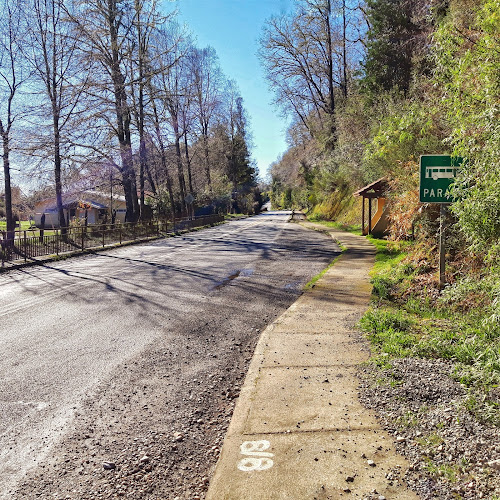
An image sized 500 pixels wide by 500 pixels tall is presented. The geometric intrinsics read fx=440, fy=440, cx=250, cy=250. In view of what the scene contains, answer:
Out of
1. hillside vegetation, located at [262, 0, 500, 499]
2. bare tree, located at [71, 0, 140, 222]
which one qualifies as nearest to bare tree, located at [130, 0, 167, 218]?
bare tree, located at [71, 0, 140, 222]

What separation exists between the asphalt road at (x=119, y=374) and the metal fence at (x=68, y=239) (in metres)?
5.12

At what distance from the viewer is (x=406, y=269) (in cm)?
1081

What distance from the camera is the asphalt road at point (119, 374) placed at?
3420 mm

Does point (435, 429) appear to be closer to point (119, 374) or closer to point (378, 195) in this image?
point (119, 374)

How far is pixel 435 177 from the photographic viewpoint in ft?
25.3

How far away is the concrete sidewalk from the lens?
9.82ft

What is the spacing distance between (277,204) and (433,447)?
460 ft

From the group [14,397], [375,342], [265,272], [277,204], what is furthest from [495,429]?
[277,204]

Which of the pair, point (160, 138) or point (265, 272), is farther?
point (160, 138)

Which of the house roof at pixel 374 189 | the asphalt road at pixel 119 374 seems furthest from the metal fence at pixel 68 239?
the house roof at pixel 374 189

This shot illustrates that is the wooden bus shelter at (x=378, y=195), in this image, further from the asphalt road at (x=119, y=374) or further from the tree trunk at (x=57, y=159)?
the tree trunk at (x=57, y=159)

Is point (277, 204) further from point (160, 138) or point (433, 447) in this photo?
→ point (433, 447)

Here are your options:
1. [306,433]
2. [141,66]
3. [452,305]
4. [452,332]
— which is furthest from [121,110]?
[306,433]

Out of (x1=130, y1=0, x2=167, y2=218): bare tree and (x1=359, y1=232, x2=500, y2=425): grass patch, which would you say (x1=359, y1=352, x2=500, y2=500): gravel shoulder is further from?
(x1=130, y1=0, x2=167, y2=218): bare tree
